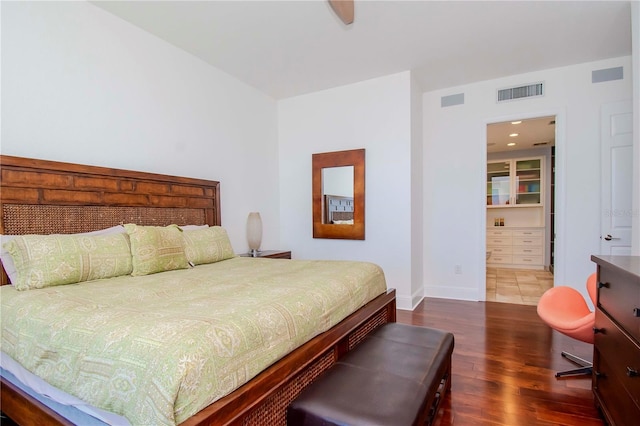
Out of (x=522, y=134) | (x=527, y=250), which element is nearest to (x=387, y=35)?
(x=522, y=134)

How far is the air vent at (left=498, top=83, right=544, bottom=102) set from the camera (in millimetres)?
3961

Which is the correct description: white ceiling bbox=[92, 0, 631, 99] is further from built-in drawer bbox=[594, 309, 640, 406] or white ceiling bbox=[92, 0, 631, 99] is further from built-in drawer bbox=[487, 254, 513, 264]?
built-in drawer bbox=[487, 254, 513, 264]

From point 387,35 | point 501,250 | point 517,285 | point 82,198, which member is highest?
point 387,35

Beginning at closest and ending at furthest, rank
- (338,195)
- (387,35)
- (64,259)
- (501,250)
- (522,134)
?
(64,259), (387,35), (338,195), (522,134), (501,250)

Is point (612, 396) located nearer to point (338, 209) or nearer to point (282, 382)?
point (282, 382)

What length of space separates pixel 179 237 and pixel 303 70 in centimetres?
251

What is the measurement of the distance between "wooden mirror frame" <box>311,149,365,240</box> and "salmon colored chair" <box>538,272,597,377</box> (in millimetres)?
2191

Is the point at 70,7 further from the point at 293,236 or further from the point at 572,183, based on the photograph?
the point at 572,183

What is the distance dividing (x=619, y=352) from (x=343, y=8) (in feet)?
7.95

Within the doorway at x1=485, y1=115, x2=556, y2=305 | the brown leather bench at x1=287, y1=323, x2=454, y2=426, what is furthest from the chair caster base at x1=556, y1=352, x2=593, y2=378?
the doorway at x1=485, y1=115, x2=556, y2=305

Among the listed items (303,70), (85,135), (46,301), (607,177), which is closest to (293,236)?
(303,70)

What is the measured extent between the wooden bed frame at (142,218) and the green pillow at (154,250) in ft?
1.42

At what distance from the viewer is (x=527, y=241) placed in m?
7.00

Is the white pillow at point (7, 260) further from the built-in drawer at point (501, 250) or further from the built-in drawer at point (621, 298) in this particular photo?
the built-in drawer at point (501, 250)
